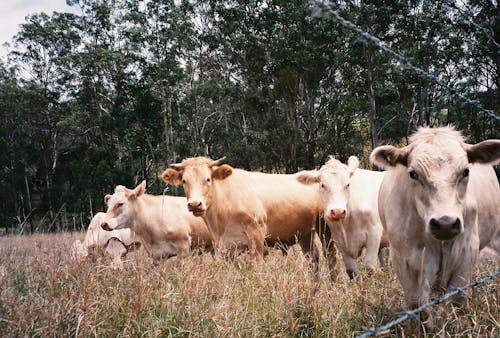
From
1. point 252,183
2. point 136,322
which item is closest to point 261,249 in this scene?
point 252,183

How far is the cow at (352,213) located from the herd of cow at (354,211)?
0.04 ft

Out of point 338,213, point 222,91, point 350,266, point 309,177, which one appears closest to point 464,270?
Answer: point 338,213

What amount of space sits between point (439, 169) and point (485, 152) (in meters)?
0.50

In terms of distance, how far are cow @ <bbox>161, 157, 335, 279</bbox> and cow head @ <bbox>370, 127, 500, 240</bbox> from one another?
3.13 metres

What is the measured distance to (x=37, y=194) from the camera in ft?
107

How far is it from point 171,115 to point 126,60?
15.1 ft

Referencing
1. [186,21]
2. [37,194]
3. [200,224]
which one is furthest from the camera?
[37,194]

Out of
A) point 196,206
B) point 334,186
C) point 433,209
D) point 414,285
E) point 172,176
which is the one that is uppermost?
point 172,176

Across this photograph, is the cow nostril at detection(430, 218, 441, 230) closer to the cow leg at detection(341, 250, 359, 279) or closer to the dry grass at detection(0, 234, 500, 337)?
the dry grass at detection(0, 234, 500, 337)

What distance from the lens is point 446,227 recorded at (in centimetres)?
254

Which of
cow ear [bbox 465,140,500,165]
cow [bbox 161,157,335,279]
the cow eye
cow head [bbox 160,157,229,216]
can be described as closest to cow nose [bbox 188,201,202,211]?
cow head [bbox 160,157,229,216]

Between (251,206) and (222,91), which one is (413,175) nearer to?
(251,206)

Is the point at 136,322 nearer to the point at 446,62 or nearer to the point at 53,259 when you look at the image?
the point at 53,259

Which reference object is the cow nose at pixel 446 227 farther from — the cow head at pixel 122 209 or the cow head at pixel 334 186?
the cow head at pixel 122 209
